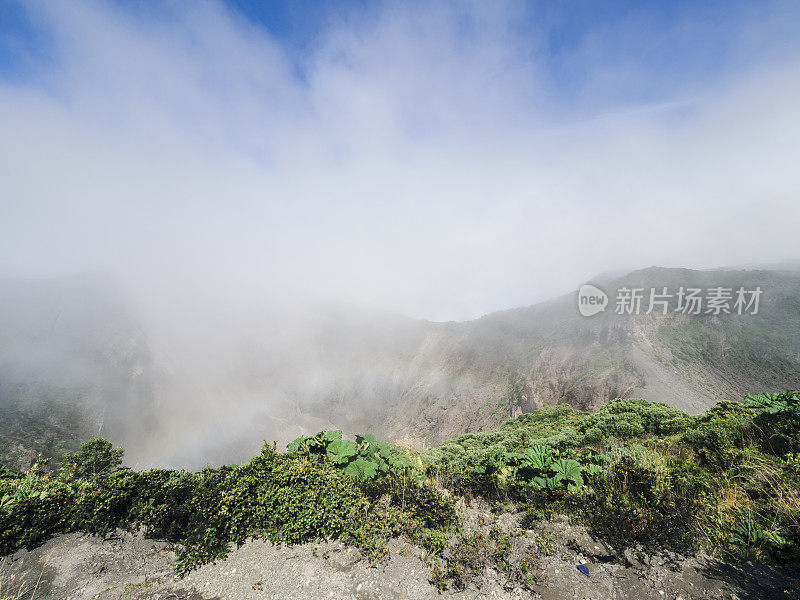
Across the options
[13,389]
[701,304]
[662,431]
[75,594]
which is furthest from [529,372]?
[13,389]

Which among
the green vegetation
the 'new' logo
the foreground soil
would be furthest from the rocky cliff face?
the foreground soil

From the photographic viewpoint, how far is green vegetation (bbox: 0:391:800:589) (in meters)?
5.53

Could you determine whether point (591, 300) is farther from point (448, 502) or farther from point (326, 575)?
point (326, 575)

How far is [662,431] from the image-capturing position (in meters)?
12.2

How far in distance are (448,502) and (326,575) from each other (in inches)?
116

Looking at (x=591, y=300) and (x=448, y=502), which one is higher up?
(x=591, y=300)

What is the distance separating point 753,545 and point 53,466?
8124 centimetres

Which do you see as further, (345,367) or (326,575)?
(345,367)

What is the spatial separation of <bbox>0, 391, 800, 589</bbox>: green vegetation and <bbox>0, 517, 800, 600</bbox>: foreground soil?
0.21 m

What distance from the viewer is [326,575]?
5609 millimetres

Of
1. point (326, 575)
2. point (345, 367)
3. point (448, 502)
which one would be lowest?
point (345, 367)

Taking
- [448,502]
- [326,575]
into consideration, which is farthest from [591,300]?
[326,575]

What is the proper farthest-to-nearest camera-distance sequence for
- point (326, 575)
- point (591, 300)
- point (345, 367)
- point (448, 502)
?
point (345, 367) < point (591, 300) < point (448, 502) < point (326, 575)

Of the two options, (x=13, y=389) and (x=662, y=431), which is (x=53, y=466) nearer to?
(x=13, y=389)
